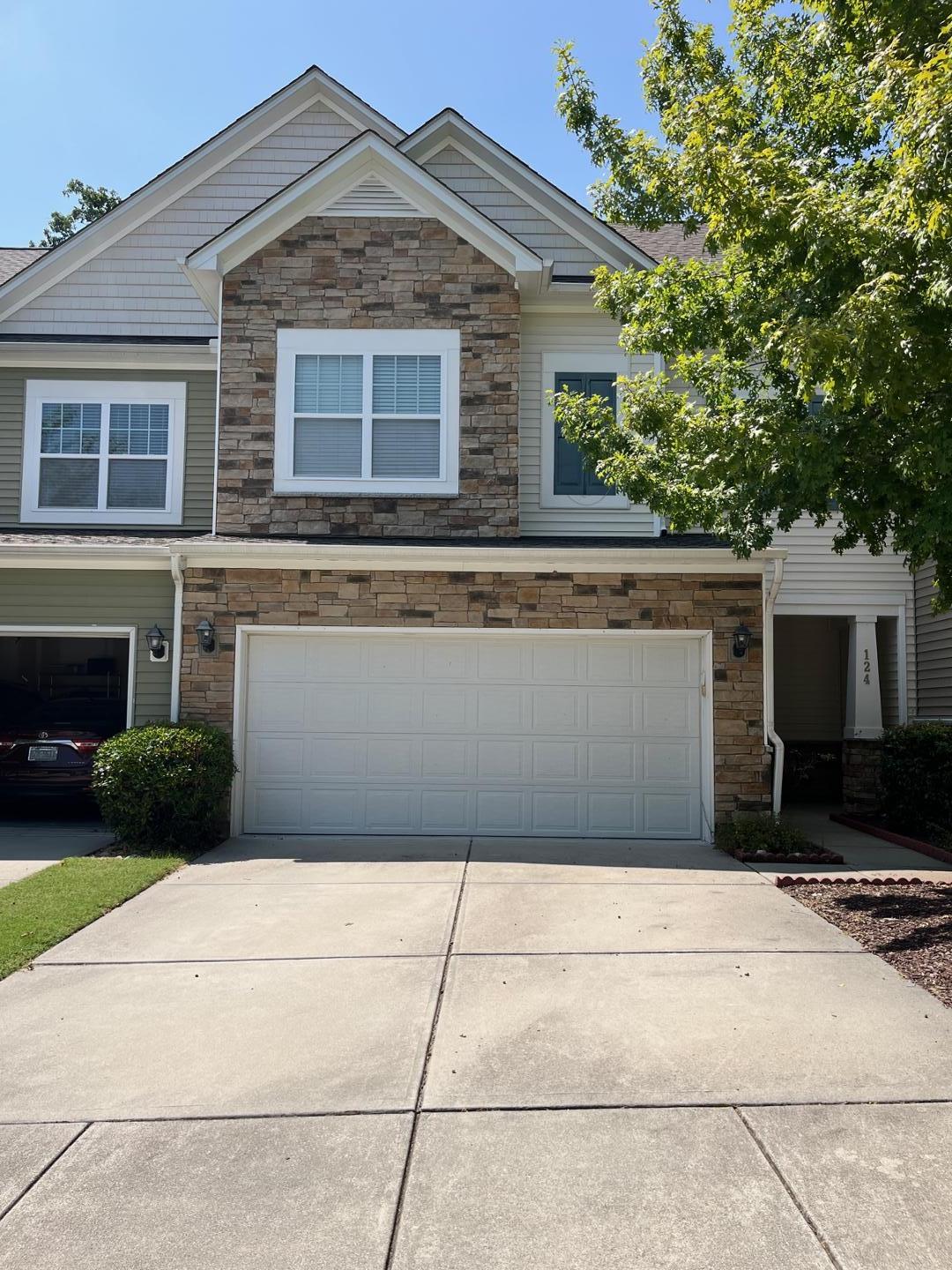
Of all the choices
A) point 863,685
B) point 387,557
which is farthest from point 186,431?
point 863,685

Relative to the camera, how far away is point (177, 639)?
1096 centimetres

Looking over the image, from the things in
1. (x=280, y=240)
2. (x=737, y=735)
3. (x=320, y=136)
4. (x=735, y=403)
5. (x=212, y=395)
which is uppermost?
(x=320, y=136)

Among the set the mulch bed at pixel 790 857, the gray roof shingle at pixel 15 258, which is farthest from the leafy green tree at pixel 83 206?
the mulch bed at pixel 790 857

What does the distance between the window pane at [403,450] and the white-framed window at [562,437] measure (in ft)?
4.68

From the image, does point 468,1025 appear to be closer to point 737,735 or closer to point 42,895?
point 42,895

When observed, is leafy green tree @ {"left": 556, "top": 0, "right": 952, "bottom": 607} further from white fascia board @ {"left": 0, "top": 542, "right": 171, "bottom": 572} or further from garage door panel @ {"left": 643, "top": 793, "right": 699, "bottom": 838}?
white fascia board @ {"left": 0, "top": 542, "right": 171, "bottom": 572}

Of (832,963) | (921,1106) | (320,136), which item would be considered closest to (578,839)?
(832,963)

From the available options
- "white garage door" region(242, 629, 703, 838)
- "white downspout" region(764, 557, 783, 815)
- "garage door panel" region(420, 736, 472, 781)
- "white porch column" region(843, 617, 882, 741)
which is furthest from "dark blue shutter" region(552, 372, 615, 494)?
"white porch column" region(843, 617, 882, 741)

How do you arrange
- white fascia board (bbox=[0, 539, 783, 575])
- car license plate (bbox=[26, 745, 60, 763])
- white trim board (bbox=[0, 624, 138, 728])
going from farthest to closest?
car license plate (bbox=[26, 745, 60, 763]), white trim board (bbox=[0, 624, 138, 728]), white fascia board (bbox=[0, 539, 783, 575])

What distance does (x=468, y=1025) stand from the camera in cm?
523

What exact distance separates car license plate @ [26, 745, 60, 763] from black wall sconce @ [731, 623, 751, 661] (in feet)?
25.2

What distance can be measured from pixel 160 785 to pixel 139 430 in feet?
17.9

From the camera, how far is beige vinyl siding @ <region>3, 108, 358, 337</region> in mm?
14062

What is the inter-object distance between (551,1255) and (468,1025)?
6.46 ft
